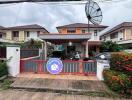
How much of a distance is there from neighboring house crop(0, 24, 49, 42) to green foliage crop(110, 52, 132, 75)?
34.0 metres

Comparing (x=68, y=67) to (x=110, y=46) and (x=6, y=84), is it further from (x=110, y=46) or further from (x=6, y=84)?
(x=110, y=46)

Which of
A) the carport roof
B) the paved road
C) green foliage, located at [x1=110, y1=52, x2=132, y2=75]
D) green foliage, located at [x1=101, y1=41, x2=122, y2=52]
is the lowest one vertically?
the paved road

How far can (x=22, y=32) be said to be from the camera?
1731 inches

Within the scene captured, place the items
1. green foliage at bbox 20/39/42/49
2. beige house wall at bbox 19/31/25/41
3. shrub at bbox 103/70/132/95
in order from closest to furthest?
shrub at bbox 103/70/132/95
green foliage at bbox 20/39/42/49
beige house wall at bbox 19/31/25/41

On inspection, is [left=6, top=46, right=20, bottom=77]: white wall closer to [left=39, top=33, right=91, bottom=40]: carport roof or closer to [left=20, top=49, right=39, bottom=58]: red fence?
[left=39, top=33, right=91, bottom=40]: carport roof

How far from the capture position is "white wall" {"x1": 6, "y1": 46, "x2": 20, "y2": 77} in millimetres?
12023

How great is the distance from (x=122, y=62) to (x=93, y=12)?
23.8 ft

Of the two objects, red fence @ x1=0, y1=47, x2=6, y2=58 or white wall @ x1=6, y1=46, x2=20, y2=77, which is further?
red fence @ x1=0, y1=47, x2=6, y2=58

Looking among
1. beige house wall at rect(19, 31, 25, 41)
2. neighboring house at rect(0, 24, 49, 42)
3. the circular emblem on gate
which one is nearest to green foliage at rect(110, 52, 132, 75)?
the circular emblem on gate

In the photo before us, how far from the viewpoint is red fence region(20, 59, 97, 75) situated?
12.9 m

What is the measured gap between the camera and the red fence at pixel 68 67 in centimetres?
1288

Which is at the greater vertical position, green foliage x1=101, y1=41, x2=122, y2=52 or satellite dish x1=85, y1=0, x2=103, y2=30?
satellite dish x1=85, y1=0, x2=103, y2=30

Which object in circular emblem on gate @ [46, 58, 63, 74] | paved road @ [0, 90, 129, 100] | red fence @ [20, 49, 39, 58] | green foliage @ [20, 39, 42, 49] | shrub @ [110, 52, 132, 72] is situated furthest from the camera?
green foliage @ [20, 39, 42, 49]

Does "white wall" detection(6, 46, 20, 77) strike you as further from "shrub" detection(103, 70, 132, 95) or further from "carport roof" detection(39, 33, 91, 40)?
"shrub" detection(103, 70, 132, 95)
